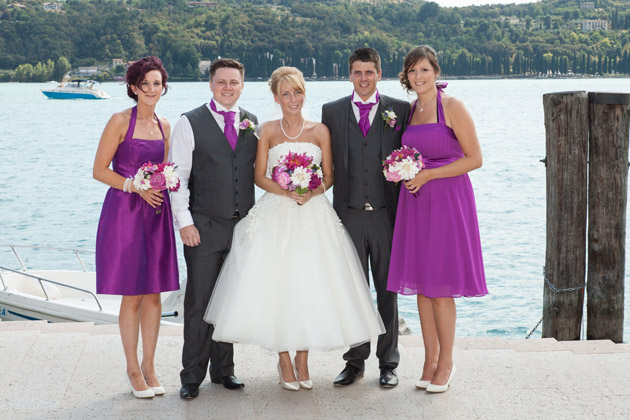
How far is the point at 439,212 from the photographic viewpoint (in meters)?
4.42

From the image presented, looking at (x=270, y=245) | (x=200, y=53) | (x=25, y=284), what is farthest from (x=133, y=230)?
(x=200, y=53)

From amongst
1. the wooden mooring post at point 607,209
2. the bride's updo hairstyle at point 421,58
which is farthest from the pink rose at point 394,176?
the wooden mooring post at point 607,209

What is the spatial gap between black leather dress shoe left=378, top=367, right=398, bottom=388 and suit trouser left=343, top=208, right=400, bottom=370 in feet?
0.11

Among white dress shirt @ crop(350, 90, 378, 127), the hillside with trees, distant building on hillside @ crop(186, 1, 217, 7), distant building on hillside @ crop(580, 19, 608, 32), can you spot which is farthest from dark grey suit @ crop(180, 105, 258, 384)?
distant building on hillside @ crop(580, 19, 608, 32)

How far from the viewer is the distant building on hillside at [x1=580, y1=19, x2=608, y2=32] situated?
7919 centimetres

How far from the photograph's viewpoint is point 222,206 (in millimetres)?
4402

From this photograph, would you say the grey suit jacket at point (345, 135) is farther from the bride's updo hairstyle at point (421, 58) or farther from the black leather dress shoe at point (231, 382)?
the black leather dress shoe at point (231, 382)

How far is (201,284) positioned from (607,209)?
3307 mm

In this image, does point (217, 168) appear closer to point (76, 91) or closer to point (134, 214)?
point (134, 214)

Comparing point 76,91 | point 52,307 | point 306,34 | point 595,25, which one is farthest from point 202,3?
point 52,307

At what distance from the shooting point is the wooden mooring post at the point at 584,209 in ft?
19.3

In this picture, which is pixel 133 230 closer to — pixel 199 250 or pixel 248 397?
pixel 199 250

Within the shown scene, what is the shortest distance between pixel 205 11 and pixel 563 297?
238 ft

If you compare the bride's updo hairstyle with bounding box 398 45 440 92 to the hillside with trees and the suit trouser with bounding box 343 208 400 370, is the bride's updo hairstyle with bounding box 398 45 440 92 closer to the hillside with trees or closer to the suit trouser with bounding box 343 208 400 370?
the suit trouser with bounding box 343 208 400 370
